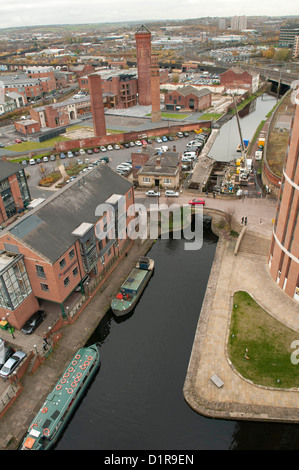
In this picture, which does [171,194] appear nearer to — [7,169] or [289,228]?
[289,228]

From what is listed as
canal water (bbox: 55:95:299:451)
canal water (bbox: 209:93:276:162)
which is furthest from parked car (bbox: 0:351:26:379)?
canal water (bbox: 209:93:276:162)

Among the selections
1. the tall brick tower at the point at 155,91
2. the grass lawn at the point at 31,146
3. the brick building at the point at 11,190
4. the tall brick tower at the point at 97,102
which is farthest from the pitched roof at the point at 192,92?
the brick building at the point at 11,190

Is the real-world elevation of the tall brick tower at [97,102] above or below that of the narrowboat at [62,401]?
above

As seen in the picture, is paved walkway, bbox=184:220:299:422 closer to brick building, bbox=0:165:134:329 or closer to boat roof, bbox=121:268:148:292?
boat roof, bbox=121:268:148:292

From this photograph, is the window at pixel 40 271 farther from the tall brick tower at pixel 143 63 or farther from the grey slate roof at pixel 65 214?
the tall brick tower at pixel 143 63

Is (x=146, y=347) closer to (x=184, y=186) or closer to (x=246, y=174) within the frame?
(x=184, y=186)

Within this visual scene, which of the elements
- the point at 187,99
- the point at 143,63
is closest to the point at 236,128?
the point at 187,99

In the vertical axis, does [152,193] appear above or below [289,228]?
below
